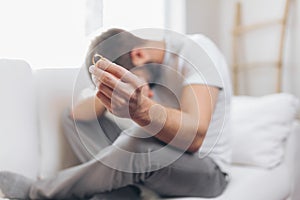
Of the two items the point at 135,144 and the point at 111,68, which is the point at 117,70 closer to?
the point at 111,68

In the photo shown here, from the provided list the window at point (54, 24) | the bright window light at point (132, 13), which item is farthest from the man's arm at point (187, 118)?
the window at point (54, 24)

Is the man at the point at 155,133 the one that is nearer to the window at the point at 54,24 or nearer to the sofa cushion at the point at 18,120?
the sofa cushion at the point at 18,120

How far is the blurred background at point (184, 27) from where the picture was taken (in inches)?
59.6

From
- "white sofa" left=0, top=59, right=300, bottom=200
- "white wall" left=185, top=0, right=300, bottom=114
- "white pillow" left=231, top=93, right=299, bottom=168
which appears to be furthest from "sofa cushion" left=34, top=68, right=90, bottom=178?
"white wall" left=185, top=0, right=300, bottom=114

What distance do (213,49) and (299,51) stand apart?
0.97 metres

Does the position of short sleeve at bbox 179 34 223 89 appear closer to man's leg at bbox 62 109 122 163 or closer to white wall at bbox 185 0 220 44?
man's leg at bbox 62 109 122 163

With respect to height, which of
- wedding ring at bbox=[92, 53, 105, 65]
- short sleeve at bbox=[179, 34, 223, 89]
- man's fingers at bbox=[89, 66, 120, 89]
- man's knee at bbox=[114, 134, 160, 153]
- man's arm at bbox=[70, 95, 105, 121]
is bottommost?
man's knee at bbox=[114, 134, 160, 153]

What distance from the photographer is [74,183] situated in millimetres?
1142

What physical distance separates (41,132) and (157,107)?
Answer: 570 mm

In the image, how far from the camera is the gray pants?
1104mm

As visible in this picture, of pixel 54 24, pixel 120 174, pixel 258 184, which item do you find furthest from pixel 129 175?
pixel 54 24

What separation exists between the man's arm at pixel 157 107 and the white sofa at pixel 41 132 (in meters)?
0.23

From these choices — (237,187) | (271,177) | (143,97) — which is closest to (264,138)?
(271,177)

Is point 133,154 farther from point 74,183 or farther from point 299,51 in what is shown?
point 299,51
